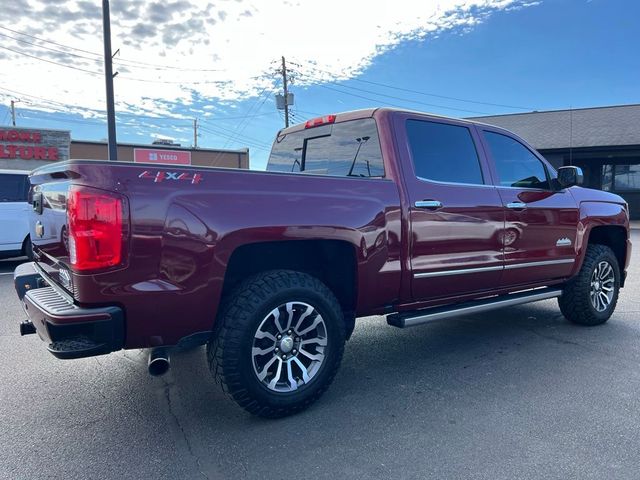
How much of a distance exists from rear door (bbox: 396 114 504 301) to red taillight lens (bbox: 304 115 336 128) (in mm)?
723

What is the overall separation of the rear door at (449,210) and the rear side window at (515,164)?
0.26m

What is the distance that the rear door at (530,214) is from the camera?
443 centimetres

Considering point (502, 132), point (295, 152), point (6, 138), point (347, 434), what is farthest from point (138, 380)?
point (6, 138)

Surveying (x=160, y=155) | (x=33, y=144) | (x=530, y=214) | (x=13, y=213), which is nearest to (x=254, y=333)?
(x=530, y=214)

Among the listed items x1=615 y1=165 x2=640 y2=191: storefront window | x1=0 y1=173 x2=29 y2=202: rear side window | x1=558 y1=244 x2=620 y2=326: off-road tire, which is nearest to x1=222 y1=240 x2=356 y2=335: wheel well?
x1=558 y1=244 x2=620 y2=326: off-road tire

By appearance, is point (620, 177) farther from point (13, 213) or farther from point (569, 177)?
point (13, 213)

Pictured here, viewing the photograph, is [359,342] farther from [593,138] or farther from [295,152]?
[593,138]

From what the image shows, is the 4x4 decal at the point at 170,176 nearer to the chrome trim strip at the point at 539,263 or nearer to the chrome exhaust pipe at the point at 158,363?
the chrome exhaust pipe at the point at 158,363

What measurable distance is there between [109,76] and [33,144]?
1418 centimetres

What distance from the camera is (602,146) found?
21.3 m

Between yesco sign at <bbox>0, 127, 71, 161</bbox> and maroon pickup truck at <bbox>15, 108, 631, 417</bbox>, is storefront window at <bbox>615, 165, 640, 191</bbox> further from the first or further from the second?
yesco sign at <bbox>0, 127, 71, 161</bbox>

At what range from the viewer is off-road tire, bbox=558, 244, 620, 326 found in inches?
204

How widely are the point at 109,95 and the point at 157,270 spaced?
10.2 meters

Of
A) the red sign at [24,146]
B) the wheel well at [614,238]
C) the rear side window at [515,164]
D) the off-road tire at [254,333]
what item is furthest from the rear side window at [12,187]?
the red sign at [24,146]
